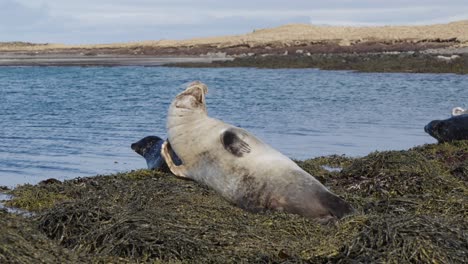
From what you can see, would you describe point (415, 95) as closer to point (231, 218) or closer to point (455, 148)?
point (455, 148)

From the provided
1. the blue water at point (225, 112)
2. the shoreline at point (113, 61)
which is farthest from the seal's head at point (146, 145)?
the shoreline at point (113, 61)

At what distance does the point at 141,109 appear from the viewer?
20953mm

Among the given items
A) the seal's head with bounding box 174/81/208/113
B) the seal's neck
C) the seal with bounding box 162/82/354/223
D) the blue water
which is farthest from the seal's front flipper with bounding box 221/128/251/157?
the blue water

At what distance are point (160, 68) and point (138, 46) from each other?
27.0 meters

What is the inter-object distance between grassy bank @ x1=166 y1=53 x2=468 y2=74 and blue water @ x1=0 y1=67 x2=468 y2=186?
4.85 ft

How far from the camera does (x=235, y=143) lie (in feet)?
24.1

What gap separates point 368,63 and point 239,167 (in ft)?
99.9

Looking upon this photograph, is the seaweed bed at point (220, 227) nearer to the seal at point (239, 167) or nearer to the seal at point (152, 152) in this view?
the seal at point (239, 167)

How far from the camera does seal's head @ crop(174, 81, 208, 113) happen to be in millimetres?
8102

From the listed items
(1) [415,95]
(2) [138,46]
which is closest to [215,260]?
(1) [415,95]

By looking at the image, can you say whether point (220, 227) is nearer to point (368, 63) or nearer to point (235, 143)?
point (235, 143)

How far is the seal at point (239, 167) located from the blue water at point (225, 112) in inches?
102

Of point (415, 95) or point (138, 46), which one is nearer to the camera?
point (415, 95)

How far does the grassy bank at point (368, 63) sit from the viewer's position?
3278 cm
